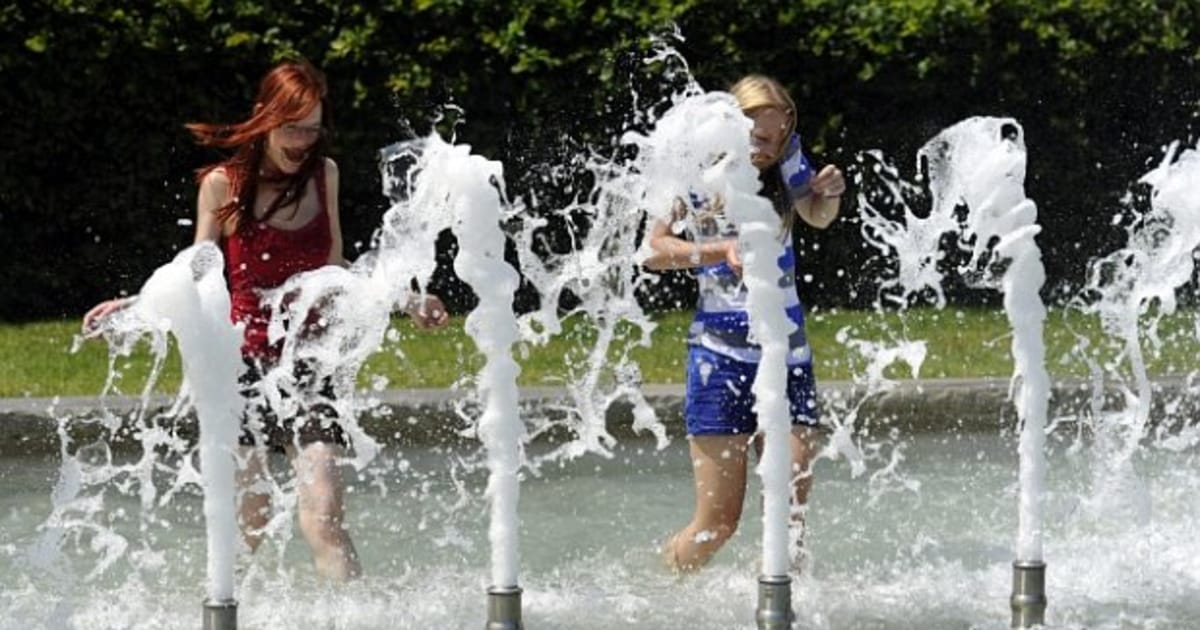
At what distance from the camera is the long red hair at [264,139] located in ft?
17.0

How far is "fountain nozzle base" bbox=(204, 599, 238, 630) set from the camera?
413 cm

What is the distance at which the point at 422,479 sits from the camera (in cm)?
728

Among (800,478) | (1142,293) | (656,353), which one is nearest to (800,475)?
(800,478)

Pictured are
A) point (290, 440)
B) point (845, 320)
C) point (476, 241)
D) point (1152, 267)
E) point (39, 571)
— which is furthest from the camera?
point (845, 320)

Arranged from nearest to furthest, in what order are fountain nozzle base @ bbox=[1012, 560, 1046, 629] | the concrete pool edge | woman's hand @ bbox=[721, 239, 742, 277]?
fountain nozzle base @ bbox=[1012, 560, 1046, 629], woman's hand @ bbox=[721, 239, 742, 277], the concrete pool edge

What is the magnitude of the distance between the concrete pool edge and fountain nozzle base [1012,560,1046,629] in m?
2.46

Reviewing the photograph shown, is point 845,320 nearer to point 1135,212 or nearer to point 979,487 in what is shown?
point 1135,212

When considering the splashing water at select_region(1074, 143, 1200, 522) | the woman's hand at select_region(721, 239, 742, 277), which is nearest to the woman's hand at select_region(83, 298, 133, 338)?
the woman's hand at select_region(721, 239, 742, 277)

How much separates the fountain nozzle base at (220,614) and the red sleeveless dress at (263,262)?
1129 millimetres

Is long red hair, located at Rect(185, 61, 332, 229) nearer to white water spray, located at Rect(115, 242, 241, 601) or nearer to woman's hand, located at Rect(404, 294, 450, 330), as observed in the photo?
woman's hand, located at Rect(404, 294, 450, 330)

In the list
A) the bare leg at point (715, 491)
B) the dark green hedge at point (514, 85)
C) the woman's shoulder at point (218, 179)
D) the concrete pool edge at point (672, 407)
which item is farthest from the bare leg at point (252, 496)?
the dark green hedge at point (514, 85)

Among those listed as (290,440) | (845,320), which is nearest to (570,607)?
(290,440)

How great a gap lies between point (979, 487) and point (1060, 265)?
4.14 metres

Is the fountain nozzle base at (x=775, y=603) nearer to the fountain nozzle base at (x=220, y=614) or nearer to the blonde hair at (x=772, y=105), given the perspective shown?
the fountain nozzle base at (x=220, y=614)
